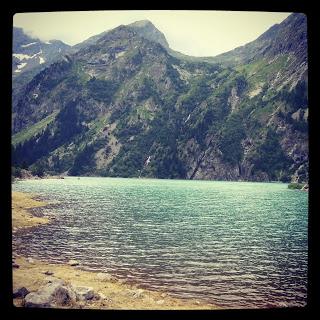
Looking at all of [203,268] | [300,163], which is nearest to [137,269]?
[203,268]

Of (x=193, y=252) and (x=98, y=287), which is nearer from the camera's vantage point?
(x=98, y=287)

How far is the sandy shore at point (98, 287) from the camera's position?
1233 cm

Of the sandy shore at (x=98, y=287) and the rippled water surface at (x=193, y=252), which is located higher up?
the sandy shore at (x=98, y=287)

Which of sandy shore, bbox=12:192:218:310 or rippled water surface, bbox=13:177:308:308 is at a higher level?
sandy shore, bbox=12:192:218:310

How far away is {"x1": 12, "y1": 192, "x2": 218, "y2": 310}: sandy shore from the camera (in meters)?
12.3

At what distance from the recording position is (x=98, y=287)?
14656 mm

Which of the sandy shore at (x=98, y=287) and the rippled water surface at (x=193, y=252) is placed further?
the rippled water surface at (x=193, y=252)

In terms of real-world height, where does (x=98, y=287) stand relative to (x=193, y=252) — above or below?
above

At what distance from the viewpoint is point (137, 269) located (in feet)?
61.4

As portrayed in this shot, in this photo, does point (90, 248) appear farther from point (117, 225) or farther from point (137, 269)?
point (117, 225)

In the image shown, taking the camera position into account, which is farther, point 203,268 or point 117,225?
point 117,225

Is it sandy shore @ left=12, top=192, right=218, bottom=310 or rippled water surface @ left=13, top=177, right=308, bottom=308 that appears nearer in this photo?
sandy shore @ left=12, top=192, right=218, bottom=310
